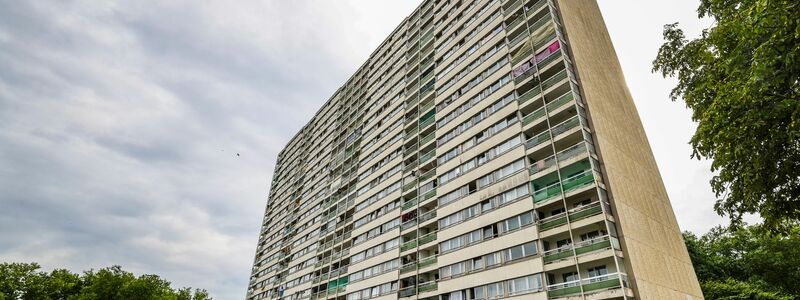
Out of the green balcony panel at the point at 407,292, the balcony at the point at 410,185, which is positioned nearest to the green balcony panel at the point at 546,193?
the green balcony panel at the point at 407,292

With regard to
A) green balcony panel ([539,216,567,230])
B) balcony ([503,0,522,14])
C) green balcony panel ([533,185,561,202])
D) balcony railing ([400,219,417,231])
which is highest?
balcony ([503,0,522,14])

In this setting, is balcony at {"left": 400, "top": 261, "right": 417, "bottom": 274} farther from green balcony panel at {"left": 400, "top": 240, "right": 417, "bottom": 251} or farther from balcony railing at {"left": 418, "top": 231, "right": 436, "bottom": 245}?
balcony railing at {"left": 418, "top": 231, "right": 436, "bottom": 245}

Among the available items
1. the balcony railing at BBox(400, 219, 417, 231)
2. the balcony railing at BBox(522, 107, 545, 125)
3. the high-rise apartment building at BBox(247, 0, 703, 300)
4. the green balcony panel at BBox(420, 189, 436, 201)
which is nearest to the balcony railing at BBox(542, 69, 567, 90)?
the high-rise apartment building at BBox(247, 0, 703, 300)

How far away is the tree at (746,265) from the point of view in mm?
31344

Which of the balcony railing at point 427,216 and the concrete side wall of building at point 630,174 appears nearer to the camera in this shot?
the concrete side wall of building at point 630,174

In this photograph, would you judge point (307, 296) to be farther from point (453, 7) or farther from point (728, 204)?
point (728, 204)

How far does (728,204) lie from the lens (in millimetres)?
14852

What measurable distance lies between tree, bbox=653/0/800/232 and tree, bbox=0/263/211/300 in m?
51.2

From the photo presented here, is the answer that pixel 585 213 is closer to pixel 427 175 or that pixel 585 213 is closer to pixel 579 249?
pixel 579 249

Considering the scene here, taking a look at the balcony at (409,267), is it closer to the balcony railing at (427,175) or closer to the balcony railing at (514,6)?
the balcony railing at (427,175)

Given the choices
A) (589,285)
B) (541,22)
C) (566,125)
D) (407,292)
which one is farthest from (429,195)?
(541,22)

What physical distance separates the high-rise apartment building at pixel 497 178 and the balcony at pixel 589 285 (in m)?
0.07

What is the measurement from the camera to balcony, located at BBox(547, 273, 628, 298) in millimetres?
20531

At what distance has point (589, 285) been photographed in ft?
70.1
